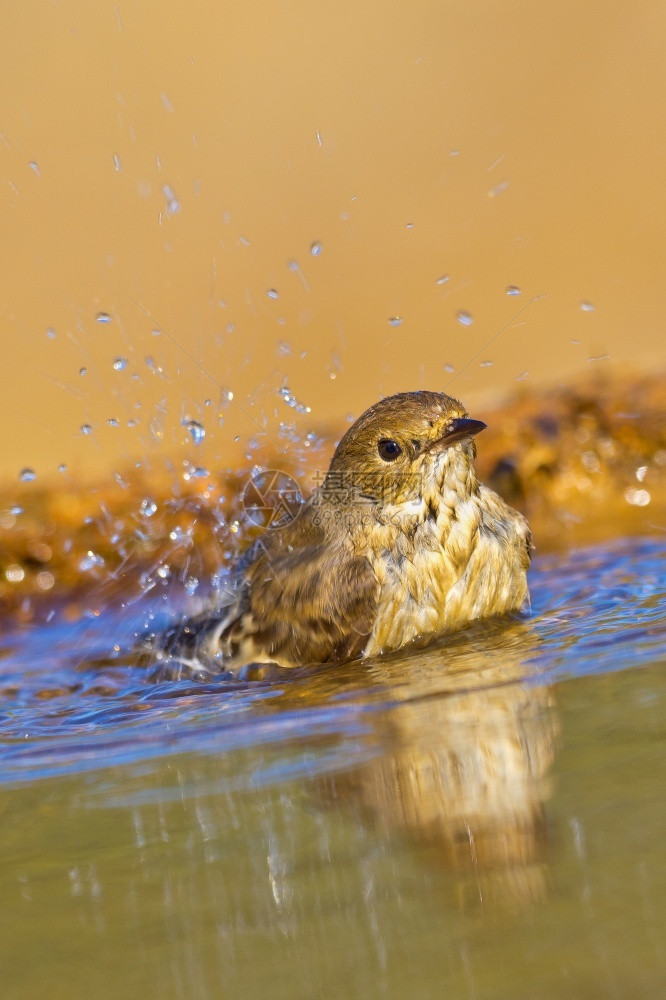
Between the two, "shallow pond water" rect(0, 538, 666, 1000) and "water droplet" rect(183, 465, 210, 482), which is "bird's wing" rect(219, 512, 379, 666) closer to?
"shallow pond water" rect(0, 538, 666, 1000)

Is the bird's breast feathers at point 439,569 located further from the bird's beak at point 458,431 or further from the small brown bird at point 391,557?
A: the bird's beak at point 458,431

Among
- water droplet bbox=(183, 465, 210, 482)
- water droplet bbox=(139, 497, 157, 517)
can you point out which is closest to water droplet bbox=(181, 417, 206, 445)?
water droplet bbox=(183, 465, 210, 482)

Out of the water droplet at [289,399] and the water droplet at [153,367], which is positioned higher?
the water droplet at [153,367]

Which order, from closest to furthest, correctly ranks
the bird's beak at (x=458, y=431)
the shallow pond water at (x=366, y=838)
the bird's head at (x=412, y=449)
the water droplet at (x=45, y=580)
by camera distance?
1. the shallow pond water at (x=366, y=838)
2. the bird's beak at (x=458, y=431)
3. the bird's head at (x=412, y=449)
4. the water droplet at (x=45, y=580)

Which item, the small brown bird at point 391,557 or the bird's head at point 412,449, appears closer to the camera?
the small brown bird at point 391,557

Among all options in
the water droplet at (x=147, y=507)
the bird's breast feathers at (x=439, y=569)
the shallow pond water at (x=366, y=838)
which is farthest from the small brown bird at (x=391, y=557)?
the water droplet at (x=147, y=507)

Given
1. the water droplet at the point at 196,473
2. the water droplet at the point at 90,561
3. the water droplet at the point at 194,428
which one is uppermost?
the water droplet at the point at 194,428

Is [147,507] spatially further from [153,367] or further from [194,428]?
[194,428]
